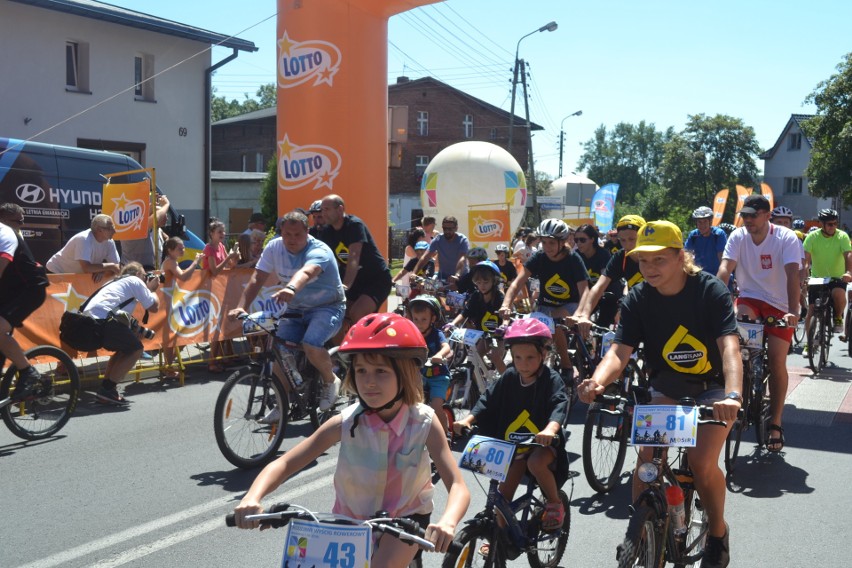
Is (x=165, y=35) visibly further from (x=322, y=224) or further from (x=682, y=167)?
(x=682, y=167)

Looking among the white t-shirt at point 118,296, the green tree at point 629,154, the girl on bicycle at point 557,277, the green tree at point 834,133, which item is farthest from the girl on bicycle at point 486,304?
the green tree at point 629,154

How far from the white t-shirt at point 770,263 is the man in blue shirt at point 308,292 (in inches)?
136

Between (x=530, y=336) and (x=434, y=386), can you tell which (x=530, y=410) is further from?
(x=434, y=386)

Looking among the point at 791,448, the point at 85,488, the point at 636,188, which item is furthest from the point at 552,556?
the point at 636,188

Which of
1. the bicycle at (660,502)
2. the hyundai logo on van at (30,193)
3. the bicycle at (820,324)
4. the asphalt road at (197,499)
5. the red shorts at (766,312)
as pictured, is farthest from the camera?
the hyundai logo on van at (30,193)

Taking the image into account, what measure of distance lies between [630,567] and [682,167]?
83921 mm

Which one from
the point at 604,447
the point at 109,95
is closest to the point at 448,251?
the point at 604,447

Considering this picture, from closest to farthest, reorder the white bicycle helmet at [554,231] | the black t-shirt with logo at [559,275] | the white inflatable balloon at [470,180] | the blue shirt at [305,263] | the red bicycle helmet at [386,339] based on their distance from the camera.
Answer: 1. the red bicycle helmet at [386,339]
2. the blue shirt at [305,263]
3. the white bicycle helmet at [554,231]
4. the black t-shirt with logo at [559,275]
5. the white inflatable balloon at [470,180]

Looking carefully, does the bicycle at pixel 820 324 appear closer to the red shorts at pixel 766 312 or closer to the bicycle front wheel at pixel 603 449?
the red shorts at pixel 766 312

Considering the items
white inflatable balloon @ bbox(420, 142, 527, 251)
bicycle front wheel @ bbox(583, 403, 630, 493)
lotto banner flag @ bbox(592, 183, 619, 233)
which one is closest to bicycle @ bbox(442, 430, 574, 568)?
bicycle front wheel @ bbox(583, 403, 630, 493)

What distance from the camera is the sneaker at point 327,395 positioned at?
298 inches

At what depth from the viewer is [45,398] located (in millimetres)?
7840

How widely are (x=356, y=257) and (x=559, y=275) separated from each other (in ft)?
6.55

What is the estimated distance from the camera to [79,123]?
80.8ft
